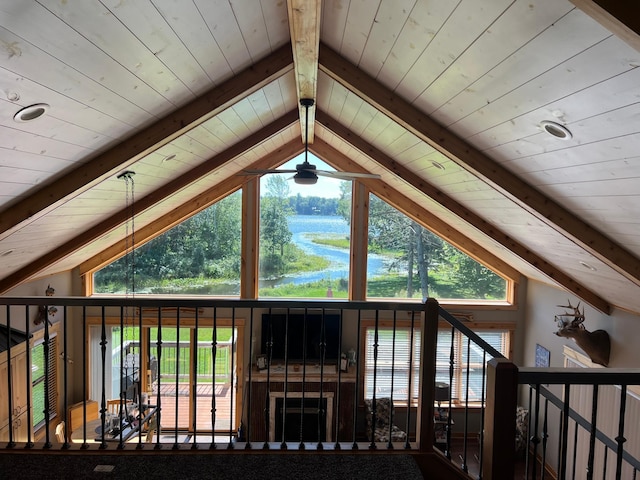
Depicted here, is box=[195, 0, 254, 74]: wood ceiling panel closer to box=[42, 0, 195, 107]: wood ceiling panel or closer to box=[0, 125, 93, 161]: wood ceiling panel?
box=[42, 0, 195, 107]: wood ceiling panel

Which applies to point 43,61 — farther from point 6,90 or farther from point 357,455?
point 357,455

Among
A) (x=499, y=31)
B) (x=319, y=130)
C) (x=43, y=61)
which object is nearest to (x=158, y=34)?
(x=43, y=61)

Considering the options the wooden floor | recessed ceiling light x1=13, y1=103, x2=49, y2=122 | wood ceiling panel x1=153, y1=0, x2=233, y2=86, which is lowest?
the wooden floor

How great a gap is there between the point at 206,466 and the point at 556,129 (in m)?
2.78

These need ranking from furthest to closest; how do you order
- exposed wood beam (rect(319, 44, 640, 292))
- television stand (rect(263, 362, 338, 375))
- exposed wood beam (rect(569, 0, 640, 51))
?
television stand (rect(263, 362, 338, 375)) → exposed wood beam (rect(319, 44, 640, 292)) → exposed wood beam (rect(569, 0, 640, 51))

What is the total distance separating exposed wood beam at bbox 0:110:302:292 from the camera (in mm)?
5719

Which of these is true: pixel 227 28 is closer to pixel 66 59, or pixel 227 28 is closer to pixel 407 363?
pixel 66 59

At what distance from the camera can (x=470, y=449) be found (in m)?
7.45

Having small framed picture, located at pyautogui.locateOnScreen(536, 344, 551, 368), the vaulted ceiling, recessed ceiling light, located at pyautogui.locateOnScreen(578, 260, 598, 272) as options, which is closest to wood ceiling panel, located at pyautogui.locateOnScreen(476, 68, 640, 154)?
the vaulted ceiling

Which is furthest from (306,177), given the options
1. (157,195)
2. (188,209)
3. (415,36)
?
(188,209)

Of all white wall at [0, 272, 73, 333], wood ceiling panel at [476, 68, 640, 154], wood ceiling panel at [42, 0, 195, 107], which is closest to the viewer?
wood ceiling panel at [42, 0, 195, 107]

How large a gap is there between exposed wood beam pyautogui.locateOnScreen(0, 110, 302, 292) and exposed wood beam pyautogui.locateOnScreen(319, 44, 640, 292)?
214 cm

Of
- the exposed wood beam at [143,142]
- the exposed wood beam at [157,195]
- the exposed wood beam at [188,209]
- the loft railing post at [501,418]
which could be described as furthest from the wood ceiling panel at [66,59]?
the exposed wood beam at [188,209]

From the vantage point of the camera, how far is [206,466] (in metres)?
2.38
